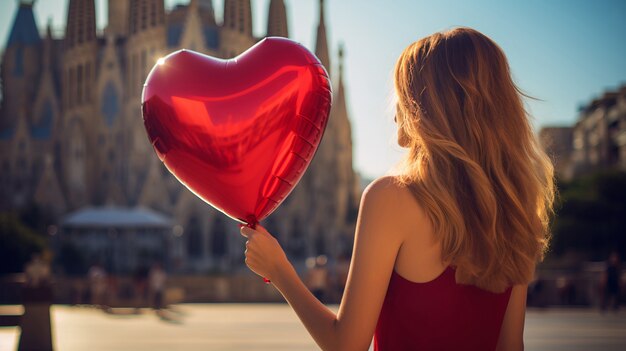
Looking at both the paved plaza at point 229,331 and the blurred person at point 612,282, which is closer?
the paved plaza at point 229,331

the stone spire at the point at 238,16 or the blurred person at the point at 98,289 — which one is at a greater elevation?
A: the stone spire at the point at 238,16

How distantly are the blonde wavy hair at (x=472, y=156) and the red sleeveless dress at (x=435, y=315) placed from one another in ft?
0.13

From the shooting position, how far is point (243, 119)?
8.76 ft

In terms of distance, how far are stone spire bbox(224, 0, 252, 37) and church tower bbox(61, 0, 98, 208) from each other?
363 inches

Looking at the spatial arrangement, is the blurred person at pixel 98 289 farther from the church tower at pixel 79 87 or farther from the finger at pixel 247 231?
the church tower at pixel 79 87

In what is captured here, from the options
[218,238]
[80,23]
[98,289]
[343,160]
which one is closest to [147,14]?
[80,23]

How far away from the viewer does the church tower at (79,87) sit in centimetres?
5372

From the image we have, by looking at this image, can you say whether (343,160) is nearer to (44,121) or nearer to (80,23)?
(80,23)

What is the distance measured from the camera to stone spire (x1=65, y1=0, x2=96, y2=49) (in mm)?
55219

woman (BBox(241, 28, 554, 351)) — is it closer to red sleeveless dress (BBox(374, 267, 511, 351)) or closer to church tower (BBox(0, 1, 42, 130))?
red sleeveless dress (BBox(374, 267, 511, 351))

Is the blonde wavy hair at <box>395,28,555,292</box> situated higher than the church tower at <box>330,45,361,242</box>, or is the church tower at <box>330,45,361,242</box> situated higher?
the blonde wavy hair at <box>395,28,555,292</box>

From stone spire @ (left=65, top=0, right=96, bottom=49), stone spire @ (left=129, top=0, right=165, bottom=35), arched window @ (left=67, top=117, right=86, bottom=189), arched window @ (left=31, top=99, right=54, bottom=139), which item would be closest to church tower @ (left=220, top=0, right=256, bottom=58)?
stone spire @ (left=129, top=0, right=165, bottom=35)

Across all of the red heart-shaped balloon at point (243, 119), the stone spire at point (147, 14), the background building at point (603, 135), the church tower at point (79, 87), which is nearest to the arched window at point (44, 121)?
the church tower at point (79, 87)

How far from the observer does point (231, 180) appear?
2725 millimetres
